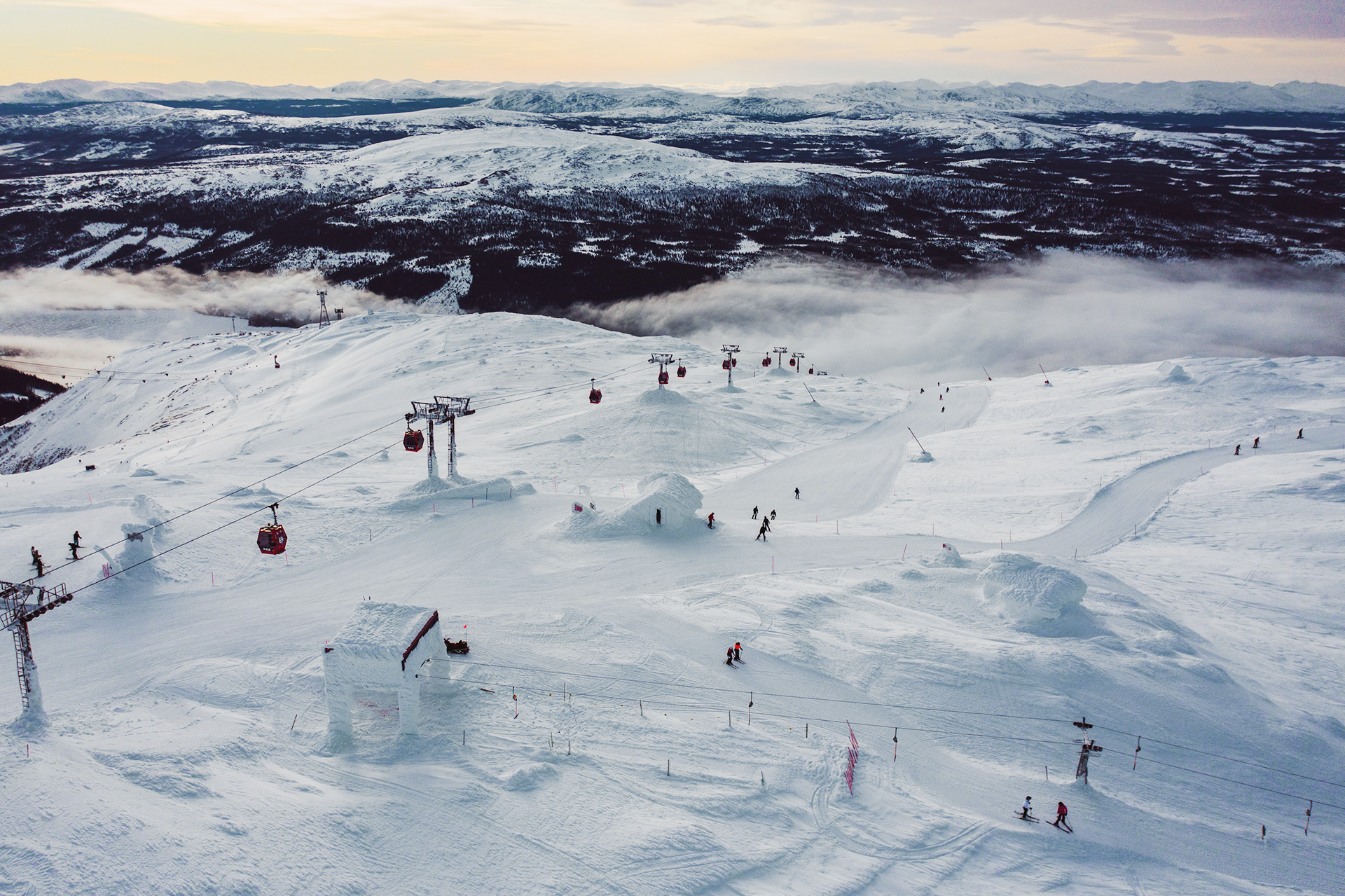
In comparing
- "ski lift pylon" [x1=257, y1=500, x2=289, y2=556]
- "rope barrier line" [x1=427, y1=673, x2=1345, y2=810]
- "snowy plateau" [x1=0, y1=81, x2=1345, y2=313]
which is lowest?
"rope barrier line" [x1=427, y1=673, x2=1345, y2=810]

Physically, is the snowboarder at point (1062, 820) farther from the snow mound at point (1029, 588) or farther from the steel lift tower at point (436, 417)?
the steel lift tower at point (436, 417)

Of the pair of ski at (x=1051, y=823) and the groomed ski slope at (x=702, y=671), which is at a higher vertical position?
the groomed ski slope at (x=702, y=671)

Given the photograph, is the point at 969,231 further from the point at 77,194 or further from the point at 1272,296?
the point at 77,194

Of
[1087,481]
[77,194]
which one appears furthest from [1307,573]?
[77,194]

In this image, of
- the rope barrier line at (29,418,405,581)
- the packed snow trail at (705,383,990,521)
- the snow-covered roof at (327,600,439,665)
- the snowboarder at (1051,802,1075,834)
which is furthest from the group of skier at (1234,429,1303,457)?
the rope barrier line at (29,418,405,581)

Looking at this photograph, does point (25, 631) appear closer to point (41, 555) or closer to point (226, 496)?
point (41, 555)

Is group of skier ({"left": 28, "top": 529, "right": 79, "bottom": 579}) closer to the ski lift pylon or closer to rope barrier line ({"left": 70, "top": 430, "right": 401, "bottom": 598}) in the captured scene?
rope barrier line ({"left": 70, "top": 430, "right": 401, "bottom": 598})

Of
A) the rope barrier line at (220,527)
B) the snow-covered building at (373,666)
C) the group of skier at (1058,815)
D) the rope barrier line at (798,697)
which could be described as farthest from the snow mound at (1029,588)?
the rope barrier line at (220,527)
